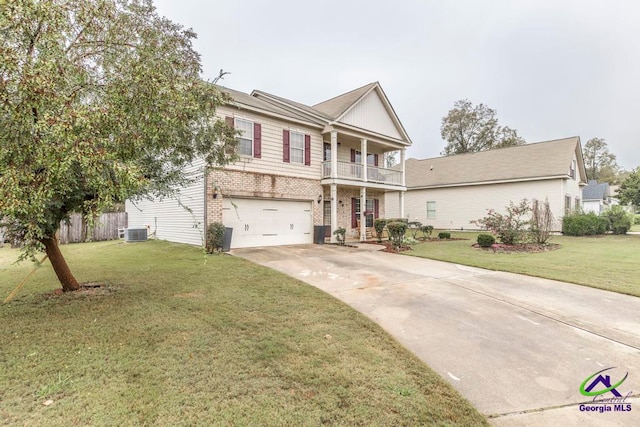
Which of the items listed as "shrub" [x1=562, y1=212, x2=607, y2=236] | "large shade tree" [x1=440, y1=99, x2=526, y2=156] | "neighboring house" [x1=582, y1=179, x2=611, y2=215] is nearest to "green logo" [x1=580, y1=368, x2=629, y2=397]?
"shrub" [x1=562, y1=212, x2=607, y2=236]

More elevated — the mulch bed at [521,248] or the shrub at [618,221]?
the shrub at [618,221]

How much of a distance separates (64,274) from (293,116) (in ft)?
34.3

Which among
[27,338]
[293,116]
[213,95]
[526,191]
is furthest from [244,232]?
[526,191]

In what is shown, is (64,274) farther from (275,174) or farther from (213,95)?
(275,174)

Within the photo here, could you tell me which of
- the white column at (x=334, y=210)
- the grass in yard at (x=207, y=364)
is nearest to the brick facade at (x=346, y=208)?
the white column at (x=334, y=210)

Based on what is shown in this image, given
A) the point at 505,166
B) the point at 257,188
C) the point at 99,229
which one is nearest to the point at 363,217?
the point at 257,188

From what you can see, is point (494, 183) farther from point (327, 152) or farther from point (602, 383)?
point (602, 383)

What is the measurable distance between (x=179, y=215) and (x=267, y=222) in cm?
369

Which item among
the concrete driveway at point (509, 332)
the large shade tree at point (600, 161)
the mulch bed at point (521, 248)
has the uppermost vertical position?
the large shade tree at point (600, 161)

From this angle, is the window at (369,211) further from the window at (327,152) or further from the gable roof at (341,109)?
the gable roof at (341,109)

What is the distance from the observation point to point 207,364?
329cm

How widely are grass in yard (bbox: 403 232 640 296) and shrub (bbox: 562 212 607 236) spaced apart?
7.08m

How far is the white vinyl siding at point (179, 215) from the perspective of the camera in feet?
37.8

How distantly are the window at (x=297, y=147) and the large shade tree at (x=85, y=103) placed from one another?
8561mm
